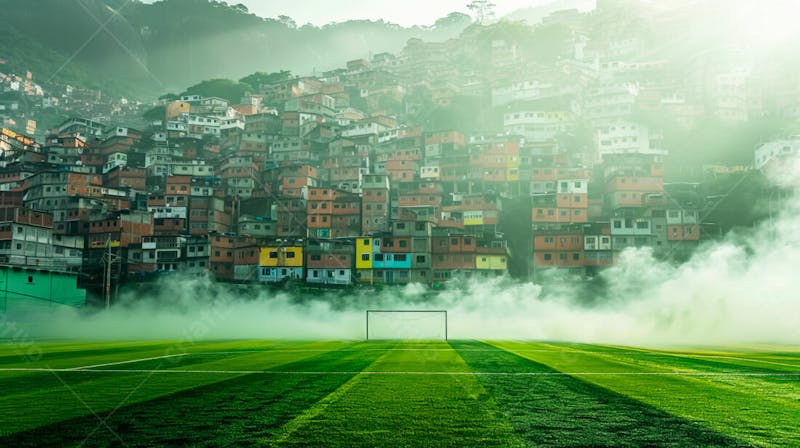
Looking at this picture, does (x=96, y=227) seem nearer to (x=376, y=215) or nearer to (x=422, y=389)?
(x=376, y=215)

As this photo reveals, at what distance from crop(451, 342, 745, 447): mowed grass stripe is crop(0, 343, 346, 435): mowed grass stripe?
20.7ft

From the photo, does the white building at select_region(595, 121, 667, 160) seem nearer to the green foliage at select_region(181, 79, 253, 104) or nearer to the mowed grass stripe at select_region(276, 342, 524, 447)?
the green foliage at select_region(181, 79, 253, 104)

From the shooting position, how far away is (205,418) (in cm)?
849

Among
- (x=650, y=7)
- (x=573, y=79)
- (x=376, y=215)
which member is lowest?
(x=376, y=215)

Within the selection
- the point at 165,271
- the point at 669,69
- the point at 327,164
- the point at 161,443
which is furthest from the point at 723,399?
the point at 669,69

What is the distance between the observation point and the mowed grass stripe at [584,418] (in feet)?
24.0

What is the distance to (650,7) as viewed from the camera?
153500 mm

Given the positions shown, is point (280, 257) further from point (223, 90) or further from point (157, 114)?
point (223, 90)

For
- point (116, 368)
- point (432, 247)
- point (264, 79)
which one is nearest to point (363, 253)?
point (432, 247)

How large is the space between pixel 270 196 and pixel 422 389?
79.0 meters


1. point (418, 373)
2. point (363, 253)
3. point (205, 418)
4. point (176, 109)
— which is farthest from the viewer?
point (176, 109)

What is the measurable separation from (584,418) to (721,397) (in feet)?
12.0

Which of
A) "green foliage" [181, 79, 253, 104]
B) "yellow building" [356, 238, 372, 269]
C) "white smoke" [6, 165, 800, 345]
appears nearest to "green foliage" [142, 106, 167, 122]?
"green foliage" [181, 79, 253, 104]

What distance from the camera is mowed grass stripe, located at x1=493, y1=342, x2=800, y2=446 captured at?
7.95 m
